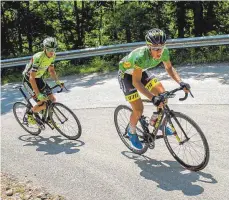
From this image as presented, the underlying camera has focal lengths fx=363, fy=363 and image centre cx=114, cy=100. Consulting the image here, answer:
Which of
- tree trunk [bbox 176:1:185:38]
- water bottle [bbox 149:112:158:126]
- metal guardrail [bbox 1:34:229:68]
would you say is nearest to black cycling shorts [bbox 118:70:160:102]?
water bottle [bbox 149:112:158:126]

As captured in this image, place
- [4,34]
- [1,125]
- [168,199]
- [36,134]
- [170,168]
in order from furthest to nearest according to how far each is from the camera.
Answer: [4,34]
[1,125]
[36,134]
[170,168]
[168,199]

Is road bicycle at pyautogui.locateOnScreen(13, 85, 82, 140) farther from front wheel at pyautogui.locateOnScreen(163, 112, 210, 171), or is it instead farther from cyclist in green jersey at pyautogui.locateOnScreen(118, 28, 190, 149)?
front wheel at pyautogui.locateOnScreen(163, 112, 210, 171)

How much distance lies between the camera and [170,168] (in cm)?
600

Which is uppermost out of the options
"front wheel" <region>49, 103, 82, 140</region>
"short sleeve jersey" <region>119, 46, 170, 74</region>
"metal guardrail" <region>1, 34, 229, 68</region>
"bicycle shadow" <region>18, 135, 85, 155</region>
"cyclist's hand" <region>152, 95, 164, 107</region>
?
"short sleeve jersey" <region>119, 46, 170, 74</region>

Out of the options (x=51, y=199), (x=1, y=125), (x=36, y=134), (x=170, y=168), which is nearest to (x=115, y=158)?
(x=170, y=168)

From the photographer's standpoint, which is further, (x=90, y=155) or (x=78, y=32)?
(x=78, y=32)

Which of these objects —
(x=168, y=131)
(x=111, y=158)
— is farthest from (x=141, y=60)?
(x=111, y=158)

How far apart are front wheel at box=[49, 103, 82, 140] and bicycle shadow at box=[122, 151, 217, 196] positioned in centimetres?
182

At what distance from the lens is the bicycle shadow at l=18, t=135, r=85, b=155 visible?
743 cm

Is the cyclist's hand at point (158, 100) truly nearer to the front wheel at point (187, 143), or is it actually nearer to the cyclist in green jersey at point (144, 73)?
the cyclist in green jersey at point (144, 73)

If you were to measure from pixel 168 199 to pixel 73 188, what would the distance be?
62.8 inches

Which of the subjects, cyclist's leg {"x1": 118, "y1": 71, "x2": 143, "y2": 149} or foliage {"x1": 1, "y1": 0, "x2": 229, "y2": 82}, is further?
foliage {"x1": 1, "y1": 0, "x2": 229, "y2": 82}

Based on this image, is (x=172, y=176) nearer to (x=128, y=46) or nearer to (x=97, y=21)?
(x=128, y=46)

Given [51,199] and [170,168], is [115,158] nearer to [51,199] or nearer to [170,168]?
[170,168]
